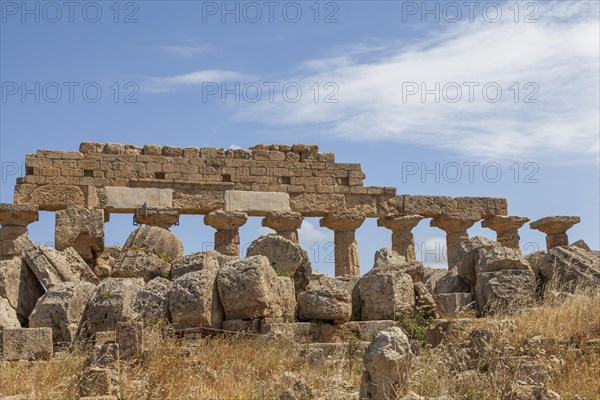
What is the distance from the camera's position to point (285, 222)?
23312 mm

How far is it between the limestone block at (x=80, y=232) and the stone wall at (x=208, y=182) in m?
5.77

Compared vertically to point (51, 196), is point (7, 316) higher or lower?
lower

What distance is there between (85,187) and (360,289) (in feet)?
36.3

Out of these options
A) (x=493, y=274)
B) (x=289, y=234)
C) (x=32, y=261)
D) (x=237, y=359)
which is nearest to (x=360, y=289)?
(x=493, y=274)

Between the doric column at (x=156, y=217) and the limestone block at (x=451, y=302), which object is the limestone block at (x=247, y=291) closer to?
the limestone block at (x=451, y=302)

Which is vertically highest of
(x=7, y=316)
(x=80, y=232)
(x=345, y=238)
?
(x=345, y=238)

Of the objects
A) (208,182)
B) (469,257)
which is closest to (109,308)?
(469,257)

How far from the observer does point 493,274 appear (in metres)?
13.5

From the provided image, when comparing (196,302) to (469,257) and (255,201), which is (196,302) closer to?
(469,257)

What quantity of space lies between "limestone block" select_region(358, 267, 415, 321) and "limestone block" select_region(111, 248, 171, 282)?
2.81 metres

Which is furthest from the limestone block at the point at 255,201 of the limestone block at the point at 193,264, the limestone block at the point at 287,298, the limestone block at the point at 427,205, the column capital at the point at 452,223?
the limestone block at the point at 287,298

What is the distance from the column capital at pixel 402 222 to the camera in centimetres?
2430

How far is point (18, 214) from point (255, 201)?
5.52 metres

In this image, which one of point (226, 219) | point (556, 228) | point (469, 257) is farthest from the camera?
point (556, 228)
